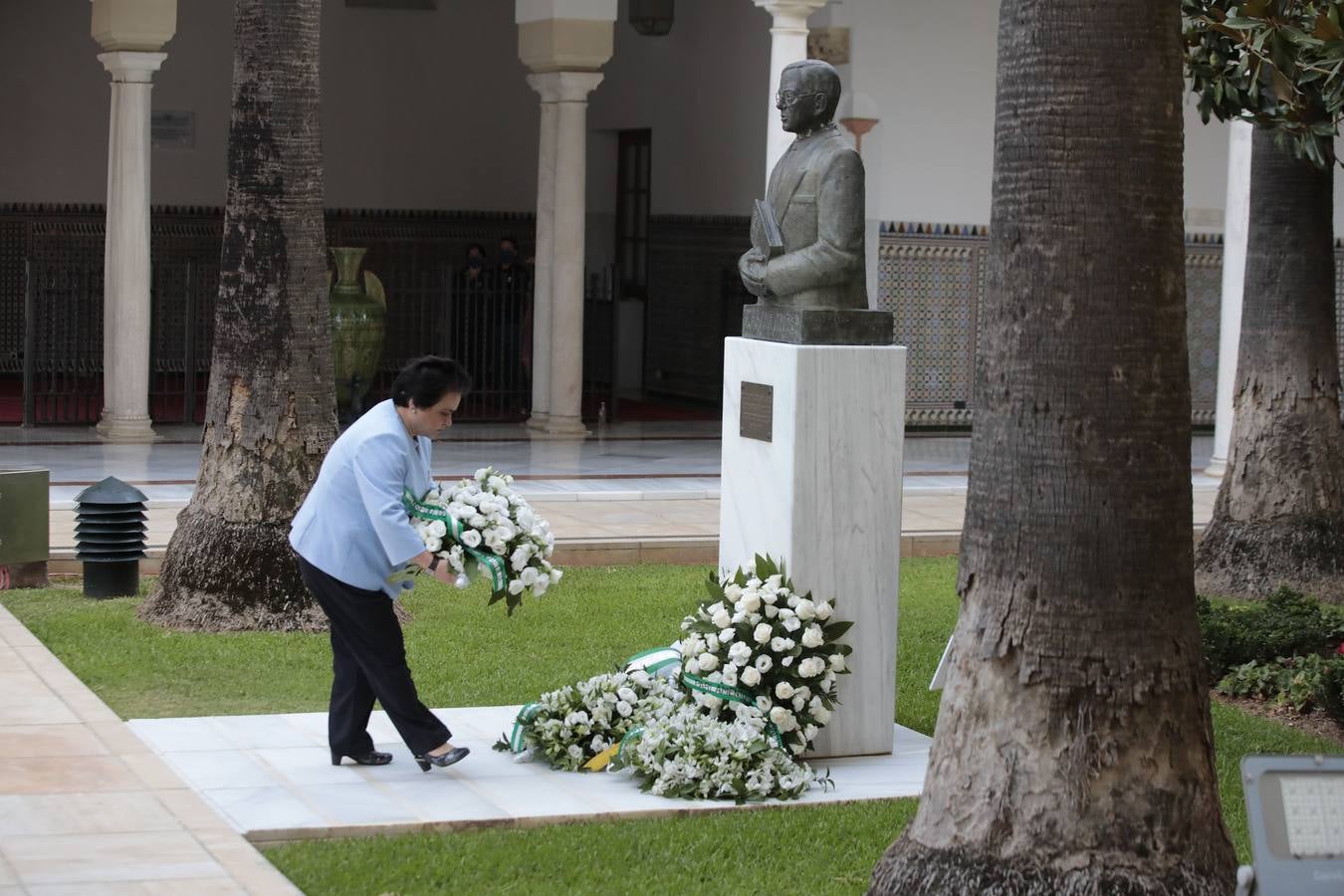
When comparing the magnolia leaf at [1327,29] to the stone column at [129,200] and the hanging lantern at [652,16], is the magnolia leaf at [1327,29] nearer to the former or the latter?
the stone column at [129,200]

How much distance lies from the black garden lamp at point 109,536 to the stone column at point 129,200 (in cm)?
488

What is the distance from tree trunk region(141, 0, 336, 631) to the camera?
8.42m

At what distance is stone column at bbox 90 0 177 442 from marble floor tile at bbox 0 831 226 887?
9.20 meters

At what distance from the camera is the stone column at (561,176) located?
15031 millimetres

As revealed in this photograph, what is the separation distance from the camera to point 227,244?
8.54 metres

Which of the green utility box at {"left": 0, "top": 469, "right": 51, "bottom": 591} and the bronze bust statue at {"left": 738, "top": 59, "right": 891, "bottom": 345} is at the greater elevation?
the bronze bust statue at {"left": 738, "top": 59, "right": 891, "bottom": 345}

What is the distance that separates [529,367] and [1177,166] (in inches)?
537

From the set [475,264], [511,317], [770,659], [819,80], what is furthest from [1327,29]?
[475,264]

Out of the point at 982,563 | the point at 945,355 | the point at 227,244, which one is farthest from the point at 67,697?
the point at 945,355

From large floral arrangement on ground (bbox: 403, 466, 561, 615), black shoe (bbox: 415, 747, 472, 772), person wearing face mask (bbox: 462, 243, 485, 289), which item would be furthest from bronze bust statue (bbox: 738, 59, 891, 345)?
person wearing face mask (bbox: 462, 243, 485, 289)

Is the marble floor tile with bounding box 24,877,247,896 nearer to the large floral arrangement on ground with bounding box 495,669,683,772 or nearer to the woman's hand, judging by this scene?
the woman's hand

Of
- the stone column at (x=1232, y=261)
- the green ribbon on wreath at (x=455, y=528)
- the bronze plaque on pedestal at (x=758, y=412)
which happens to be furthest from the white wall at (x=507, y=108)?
the green ribbon on wreath at (x=455, y=528)

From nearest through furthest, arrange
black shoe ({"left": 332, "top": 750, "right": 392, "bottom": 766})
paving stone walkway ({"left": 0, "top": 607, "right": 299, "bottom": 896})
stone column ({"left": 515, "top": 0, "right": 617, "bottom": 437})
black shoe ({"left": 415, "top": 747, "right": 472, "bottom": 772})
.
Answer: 1. paving stone walkway ({"left": 0, "top": 607, "right": 299, "bottom": 896})
2. black shoe ({"left": 415, "top": 747, "right": 472, "bottom": 772})
3. black shoe ({"left": 332, "top": 750, "right": 392, "bottom": 766})
4. stone column ({"left": 515, "top": 0, "right": 617, "bottom": 437})

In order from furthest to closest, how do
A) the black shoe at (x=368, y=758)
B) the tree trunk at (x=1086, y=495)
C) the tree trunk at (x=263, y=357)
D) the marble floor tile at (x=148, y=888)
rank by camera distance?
the tree trunk at (x=263, y=357) < the black shoe at (x=368, y=758) < the marble floor tile at (x=148, y=888) < the tree trunk at (x=1086, y=495)
